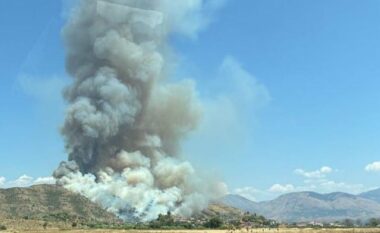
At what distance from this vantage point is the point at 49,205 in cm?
16525

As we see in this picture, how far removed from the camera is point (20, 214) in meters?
150

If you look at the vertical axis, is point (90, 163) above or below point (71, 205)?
above

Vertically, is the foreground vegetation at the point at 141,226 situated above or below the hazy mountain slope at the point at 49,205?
below

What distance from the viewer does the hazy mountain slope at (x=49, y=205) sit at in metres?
149

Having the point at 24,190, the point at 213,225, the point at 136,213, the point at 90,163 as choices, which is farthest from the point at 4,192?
the point at 213,225

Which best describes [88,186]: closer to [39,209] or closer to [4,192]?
[39,209]

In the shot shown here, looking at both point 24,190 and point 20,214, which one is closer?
point 20,214

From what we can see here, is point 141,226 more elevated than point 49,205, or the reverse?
point 49,205

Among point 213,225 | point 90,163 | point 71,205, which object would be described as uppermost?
point 90,163

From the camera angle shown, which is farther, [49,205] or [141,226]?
[49,205]

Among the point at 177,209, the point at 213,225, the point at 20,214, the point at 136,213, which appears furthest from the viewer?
the point at 177,209

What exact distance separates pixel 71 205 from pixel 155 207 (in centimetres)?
2449

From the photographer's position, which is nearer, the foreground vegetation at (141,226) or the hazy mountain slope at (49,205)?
the foreground vegetation at (141,226)

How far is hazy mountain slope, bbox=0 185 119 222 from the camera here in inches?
5871
